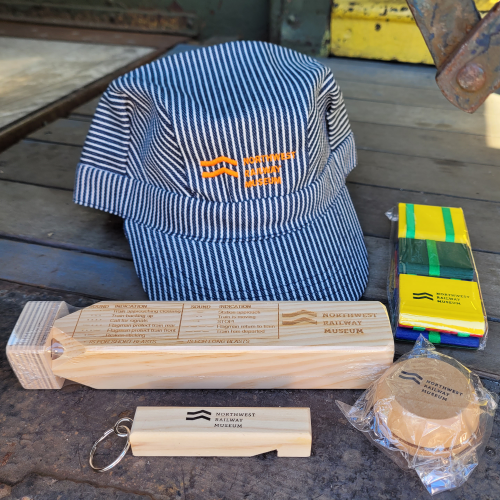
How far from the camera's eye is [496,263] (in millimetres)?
1011

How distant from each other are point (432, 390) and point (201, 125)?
0.50 meters

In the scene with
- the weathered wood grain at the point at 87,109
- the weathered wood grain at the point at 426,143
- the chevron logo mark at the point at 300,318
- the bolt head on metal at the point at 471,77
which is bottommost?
the weathered wood grain at the point at 87,109

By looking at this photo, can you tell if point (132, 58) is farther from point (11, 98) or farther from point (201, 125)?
point (201, 125)

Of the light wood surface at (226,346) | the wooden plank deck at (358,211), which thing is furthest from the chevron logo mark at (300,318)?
the wooden plank deck at (358,211)

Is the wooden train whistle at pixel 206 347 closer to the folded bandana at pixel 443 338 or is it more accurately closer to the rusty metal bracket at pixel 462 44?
the folded bandana at pixel 443 338

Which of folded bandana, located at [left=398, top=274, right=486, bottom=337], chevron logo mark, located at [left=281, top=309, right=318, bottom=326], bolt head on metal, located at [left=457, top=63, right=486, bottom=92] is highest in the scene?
bolt head on metal, located at [left=457, top=63, right=486, bottom=92]

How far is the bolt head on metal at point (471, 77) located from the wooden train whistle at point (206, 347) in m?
0.34

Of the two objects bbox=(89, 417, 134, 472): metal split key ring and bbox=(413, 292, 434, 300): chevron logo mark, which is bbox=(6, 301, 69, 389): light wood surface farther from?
bbox=(413, 292, 434, 300): chevron logo mark

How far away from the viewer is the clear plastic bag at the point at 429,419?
615mm

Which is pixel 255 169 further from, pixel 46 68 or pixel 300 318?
pixel 46 68

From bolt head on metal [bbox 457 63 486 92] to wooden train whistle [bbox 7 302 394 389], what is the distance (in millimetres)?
338

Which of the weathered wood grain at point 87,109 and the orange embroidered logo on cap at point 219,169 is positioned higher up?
the orange embroidered logo on cap at point 219,169

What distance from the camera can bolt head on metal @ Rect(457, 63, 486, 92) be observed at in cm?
50

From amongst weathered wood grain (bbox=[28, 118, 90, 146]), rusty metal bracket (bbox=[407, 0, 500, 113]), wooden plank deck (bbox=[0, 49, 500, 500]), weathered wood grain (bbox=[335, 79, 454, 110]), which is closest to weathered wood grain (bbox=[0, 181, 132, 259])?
wooden plank deck (bbox=[0, 49, 500, 500])
